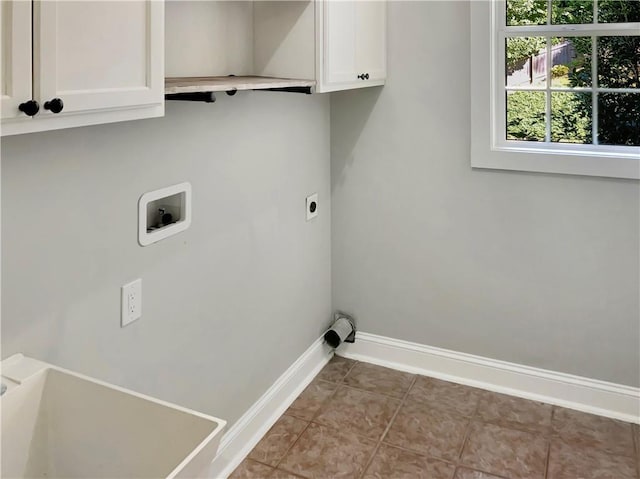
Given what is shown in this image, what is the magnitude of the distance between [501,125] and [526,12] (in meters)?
0.51

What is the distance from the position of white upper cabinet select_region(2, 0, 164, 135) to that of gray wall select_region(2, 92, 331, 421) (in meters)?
0.26

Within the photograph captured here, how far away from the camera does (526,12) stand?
2631mm

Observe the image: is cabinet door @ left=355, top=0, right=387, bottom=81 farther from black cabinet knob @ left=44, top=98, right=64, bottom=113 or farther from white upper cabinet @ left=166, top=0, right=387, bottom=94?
black cabinet knob @ left=44, top=98, right=64, bottom=113

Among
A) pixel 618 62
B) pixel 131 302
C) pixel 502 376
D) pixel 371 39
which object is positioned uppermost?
pixel 371 39

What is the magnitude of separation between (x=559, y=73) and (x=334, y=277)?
4.84 feet

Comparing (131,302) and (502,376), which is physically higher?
(131,302)

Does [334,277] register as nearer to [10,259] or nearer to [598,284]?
[598,284]

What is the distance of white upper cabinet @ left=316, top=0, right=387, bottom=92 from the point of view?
217cm

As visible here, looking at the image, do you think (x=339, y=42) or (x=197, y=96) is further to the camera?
(x=339, y=42)

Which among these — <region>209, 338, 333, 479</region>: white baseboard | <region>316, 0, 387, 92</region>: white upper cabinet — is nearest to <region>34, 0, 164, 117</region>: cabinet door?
<region>316, 0, 387, 92</region>: white upper cabinet

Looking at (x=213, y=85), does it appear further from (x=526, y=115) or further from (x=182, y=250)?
(x=526, y=115)

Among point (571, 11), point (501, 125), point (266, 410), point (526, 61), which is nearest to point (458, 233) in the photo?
point (501, 125)

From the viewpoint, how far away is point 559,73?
8.61 feet

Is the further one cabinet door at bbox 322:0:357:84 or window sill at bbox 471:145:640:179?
window sill at bbox 471:145:640:179
